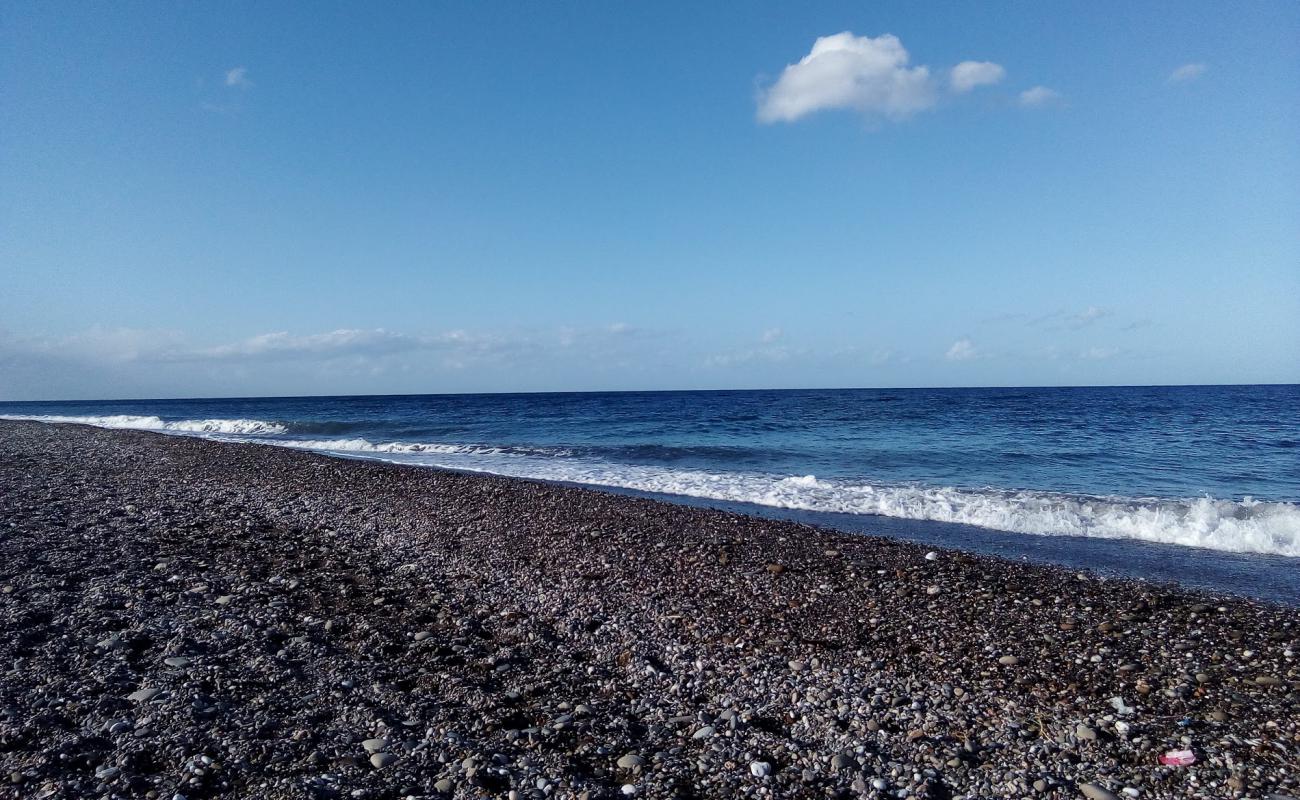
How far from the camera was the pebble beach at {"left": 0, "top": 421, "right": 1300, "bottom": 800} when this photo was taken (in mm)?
3898

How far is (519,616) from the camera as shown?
6578 mm

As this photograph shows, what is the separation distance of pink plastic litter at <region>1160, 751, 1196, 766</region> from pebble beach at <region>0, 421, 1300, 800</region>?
0.06 ft

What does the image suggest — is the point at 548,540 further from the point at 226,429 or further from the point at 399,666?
the point at 226,429

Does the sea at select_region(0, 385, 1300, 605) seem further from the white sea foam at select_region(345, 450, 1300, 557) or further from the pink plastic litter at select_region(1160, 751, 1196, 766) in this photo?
the pink plastic litter at select_region(1160, 751, 1196, 766)

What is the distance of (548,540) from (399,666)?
422 centimetres

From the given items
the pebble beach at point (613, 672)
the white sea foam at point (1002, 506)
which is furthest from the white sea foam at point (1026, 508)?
the pebble beach at point (613, 672)

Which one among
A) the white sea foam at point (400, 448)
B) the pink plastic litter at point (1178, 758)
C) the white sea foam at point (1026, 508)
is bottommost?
the white sea foam at point (1026, 508)

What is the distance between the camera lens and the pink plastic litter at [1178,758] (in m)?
4.01

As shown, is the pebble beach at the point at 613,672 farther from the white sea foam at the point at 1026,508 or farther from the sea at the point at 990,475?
the white sea foam at the point at 1026,508

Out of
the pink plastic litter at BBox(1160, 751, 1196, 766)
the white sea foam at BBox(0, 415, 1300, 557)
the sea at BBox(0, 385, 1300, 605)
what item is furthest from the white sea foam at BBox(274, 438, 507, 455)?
the pink plastic litter at BBox(1160, 751, 1196, 766)

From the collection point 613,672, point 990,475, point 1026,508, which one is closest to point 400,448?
point 990,475

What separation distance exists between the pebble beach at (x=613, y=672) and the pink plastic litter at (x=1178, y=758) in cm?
2

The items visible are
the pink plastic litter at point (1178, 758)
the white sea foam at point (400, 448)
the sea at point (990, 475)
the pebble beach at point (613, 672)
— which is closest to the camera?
the pebble beach at point (613, 672)

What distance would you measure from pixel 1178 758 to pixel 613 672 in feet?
11.9
